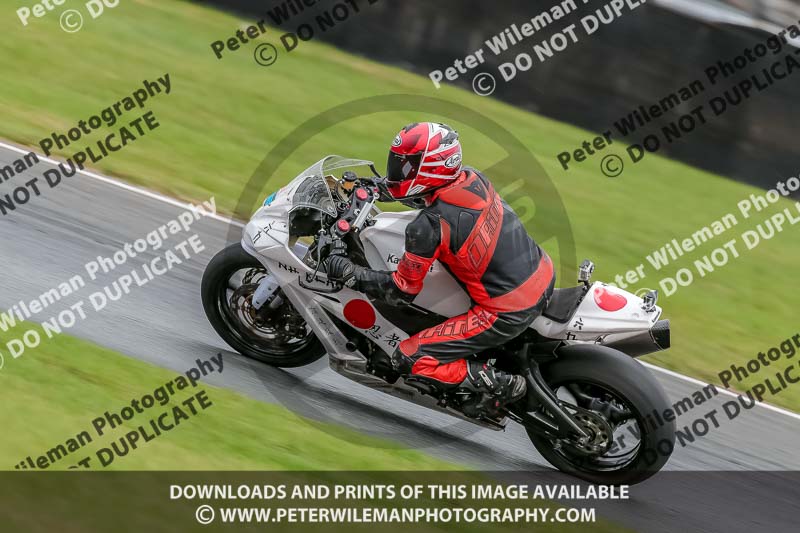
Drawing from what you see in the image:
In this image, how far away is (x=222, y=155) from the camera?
35.8 feet

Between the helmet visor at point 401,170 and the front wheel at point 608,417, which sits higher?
the helmet visor at point 401,170

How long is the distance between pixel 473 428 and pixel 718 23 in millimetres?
6976

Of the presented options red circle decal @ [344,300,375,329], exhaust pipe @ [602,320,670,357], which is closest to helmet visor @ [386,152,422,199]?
red circle decal @ [344,300,375,329]

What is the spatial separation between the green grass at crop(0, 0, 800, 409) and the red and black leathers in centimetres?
317

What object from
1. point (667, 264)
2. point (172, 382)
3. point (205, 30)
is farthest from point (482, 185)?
point (205, 30)

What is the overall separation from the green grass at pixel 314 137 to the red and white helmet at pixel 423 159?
380cm

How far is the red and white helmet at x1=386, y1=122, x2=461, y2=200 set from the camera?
5.85 metres

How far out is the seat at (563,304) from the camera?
6.18 meters

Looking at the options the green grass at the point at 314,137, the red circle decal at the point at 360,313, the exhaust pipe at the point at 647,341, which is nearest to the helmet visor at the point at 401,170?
the red circle decal at the point at 360,313

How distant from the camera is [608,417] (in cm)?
636

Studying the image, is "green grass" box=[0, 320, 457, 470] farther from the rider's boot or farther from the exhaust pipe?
the exhaust pipe

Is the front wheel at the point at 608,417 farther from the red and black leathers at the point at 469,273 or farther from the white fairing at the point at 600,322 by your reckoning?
the red and black leathers at the point at 469,273

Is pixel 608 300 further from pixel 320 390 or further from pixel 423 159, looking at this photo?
pixel 320 390

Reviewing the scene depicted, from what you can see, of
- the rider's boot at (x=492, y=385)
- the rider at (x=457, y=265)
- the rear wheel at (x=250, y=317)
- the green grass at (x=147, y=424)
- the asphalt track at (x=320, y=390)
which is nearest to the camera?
the green grass at (x=147, y=424)
